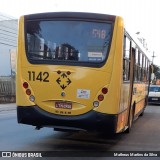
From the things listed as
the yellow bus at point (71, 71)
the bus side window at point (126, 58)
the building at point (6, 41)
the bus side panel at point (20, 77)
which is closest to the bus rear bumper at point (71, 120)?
the yellow bus at point (71, 71)

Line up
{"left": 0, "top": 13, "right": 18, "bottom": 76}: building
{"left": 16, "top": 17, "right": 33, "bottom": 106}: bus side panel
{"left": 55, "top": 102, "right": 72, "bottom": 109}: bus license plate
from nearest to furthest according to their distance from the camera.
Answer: {"left": 55, "top": 102, "right": 72, "bottom": 109}: bus license plate, {"left": 16, "top": 17, "right": 33, "bottom": 106}: bus side panel, {"left": 0, "top": 13, "right": 18, "bottom": 76}: building

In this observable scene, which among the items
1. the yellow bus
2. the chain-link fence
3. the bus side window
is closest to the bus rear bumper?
the yellow bus

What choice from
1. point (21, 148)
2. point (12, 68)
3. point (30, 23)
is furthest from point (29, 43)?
point (12, 68)

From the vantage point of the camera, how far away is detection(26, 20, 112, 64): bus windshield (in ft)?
31.4

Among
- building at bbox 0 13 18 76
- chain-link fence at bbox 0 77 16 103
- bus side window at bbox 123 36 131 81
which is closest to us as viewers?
bus side window at bbox 123 36 131 81

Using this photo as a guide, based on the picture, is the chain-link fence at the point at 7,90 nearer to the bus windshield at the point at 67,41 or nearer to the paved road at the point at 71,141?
the paved road at the point at 71,141

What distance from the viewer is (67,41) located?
32.0 ft

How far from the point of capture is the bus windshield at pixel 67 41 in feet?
31.4

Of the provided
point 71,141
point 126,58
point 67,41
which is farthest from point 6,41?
point 67,41

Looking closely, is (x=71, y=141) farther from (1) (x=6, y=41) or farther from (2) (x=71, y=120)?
(1) (x=6, y=41)

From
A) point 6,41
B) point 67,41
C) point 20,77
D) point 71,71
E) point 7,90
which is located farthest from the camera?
point 6,41

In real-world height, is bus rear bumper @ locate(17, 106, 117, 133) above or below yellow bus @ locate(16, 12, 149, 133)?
below

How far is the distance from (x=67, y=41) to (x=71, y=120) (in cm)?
182

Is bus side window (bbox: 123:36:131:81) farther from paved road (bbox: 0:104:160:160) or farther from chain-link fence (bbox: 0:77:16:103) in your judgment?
chain-link fence (bbox: 0:77:16:103)
